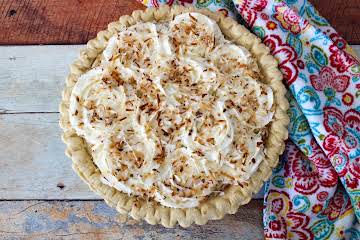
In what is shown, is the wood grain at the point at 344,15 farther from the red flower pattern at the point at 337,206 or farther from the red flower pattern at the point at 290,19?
the red flower pattern at the point at 337,206

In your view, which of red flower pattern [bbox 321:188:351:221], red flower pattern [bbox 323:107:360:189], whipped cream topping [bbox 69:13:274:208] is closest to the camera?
whipped cream topping [bbox 69:13:274:208]

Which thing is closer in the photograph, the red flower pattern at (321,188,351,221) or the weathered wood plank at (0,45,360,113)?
the red flower pattern at (321,188,351,221)

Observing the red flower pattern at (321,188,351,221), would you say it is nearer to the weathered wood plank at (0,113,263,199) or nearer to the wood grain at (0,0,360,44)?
the wood grain at (0,0,360,44)

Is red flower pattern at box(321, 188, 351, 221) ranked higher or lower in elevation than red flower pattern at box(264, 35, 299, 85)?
lower

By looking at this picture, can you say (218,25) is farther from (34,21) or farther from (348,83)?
(34,21)

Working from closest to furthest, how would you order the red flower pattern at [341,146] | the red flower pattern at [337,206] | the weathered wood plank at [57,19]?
the red flower pattern at [341,146]
the red flower pattern at [337,206]
the weathered wood plank at [57,19]

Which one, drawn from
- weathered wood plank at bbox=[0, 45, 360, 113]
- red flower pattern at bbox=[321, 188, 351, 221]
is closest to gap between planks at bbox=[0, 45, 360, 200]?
weathered wood plank at bbox=[0, 45, 360, 113]

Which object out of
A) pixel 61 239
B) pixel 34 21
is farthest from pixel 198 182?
pixel 34 21

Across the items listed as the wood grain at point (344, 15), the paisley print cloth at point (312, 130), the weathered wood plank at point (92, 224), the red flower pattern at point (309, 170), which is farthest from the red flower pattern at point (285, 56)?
the weathered wood plank at point (92, 224)

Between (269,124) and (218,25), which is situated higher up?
(218,25)
